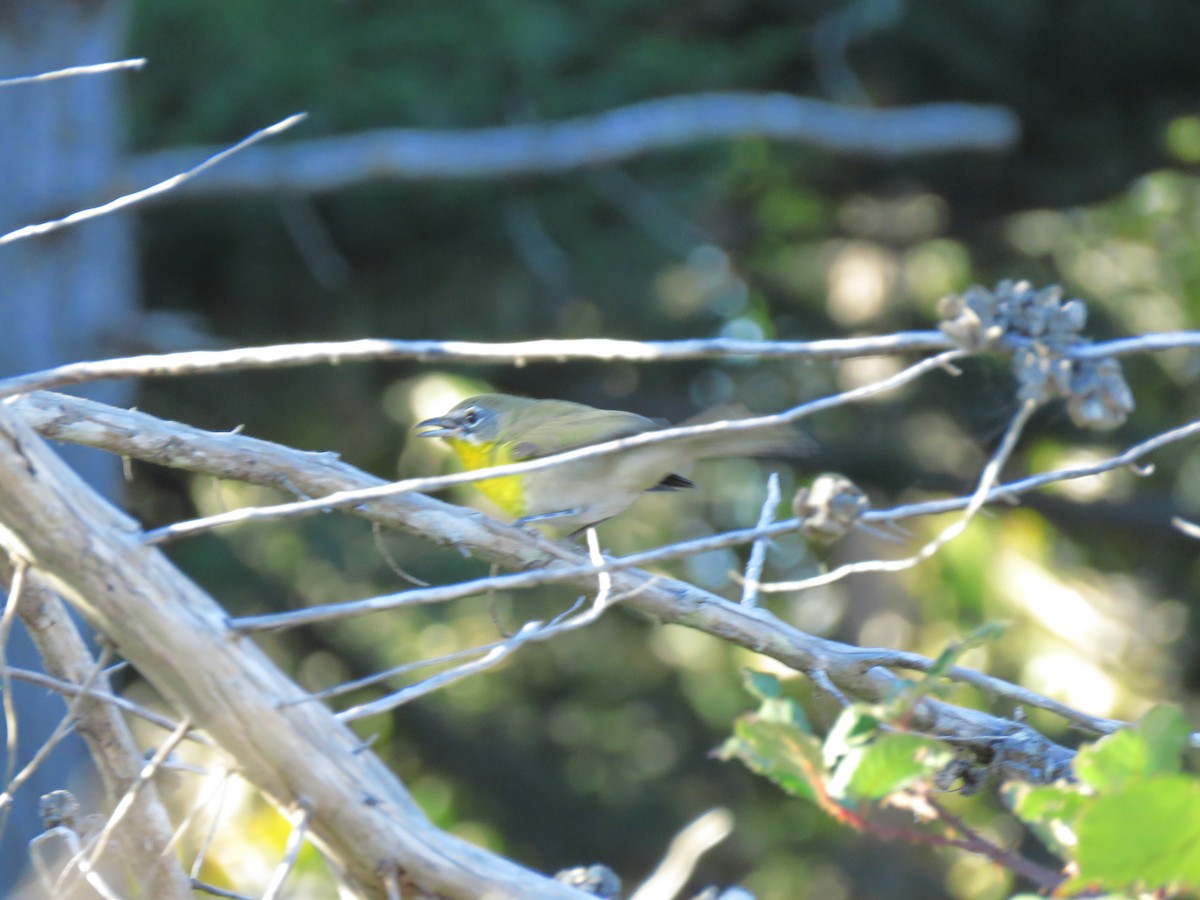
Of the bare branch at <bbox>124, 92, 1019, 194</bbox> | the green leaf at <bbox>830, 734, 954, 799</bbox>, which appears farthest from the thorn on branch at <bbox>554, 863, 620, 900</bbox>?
the bare branch at <bbox>124, 92, 1019, 194</bbox>

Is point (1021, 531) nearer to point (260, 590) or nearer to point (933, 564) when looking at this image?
point (933, 564)

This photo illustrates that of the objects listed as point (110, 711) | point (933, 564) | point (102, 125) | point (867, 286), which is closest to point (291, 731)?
point (110, 711)

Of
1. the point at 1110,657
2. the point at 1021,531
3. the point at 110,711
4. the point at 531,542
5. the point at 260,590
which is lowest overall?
the point at 1110,657

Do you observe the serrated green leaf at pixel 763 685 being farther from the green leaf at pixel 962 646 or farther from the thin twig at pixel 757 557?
the thin twig at pixel 757 557

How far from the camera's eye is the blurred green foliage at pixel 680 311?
8.55 m

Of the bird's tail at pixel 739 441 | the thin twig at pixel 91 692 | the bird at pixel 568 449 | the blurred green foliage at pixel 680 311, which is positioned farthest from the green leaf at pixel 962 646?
the blurred green foliage at pixel 680 311

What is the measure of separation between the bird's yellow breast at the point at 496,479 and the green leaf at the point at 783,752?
2060 mm

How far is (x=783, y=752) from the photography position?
1669 mm

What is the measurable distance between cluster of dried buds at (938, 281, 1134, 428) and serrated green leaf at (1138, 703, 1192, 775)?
367mm

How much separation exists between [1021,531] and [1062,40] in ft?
12.1

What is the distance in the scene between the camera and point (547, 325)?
348 inches

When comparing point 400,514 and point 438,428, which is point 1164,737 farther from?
point 438,428

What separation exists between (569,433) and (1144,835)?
118 inches

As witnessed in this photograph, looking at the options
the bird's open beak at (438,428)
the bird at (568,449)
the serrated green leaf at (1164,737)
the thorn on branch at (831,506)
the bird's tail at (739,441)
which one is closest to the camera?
the serrated green leaf at (1164,737)
